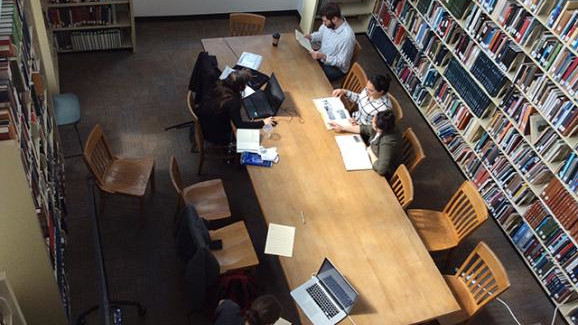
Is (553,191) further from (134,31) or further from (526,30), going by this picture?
(134,31)

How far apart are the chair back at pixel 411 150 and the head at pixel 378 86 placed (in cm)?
43

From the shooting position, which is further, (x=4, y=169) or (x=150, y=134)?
(x=150, y=134)

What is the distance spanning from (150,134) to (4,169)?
9.48ft

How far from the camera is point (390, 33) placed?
6.54 m

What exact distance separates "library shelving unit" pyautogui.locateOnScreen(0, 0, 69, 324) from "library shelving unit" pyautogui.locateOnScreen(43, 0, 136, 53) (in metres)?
1.77

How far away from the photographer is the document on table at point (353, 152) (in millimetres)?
4270

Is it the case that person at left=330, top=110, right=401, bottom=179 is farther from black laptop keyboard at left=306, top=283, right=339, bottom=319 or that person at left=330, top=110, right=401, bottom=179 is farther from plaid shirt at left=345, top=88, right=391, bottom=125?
black laptop keyboard at left=306, top=283, right=339, bottom=319

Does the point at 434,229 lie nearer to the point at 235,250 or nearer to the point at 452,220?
the point at 452,220

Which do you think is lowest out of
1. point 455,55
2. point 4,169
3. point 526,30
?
point 455,55

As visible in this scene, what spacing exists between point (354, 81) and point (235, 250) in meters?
2.31

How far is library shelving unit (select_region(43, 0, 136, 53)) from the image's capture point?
18.7ft

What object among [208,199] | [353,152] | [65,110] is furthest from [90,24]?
[353,152]

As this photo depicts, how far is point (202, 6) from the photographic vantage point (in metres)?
6.87

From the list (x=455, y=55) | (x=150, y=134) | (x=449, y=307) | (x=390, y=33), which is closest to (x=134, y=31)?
(x=150, y=134)
